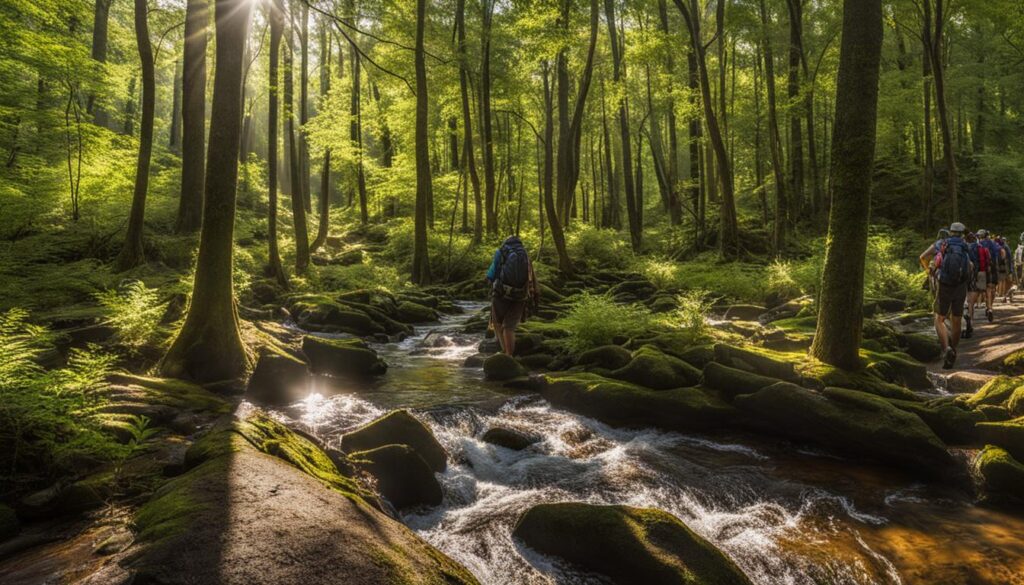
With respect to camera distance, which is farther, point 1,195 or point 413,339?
point 413,339

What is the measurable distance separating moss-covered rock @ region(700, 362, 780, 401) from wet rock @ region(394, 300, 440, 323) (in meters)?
10.1

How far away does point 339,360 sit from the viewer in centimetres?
1002

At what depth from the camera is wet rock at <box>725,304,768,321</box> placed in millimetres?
14930

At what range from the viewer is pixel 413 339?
45.6ft

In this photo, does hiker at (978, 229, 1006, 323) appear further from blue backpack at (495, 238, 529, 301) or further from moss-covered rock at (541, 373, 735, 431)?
blue backpack at (495, 238, 529, 301)

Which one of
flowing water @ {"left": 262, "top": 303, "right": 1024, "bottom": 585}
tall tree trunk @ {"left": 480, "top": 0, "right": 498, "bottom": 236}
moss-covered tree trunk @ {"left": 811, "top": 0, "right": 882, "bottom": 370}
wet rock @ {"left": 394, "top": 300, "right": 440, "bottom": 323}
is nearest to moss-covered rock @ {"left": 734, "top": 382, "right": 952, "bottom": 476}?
flowing water @ {"left": 262, "top": 303, "right": 1024, "bottom": 585}

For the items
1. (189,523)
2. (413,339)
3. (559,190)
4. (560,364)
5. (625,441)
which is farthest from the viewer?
(559,190)

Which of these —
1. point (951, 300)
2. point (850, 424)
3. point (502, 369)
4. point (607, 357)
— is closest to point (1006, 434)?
point (850, 424)

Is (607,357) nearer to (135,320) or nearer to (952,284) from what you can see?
(952,284)

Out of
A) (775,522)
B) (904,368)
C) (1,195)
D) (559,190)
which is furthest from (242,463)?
(559,190)

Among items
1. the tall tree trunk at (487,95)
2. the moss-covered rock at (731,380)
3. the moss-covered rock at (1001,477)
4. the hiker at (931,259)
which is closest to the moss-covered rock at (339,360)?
the moss-covered rock at (731,380)

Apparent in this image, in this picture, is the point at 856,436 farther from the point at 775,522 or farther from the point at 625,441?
the point at 625,441

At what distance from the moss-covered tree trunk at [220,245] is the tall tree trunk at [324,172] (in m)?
17.5

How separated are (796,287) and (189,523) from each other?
16.6 meters
